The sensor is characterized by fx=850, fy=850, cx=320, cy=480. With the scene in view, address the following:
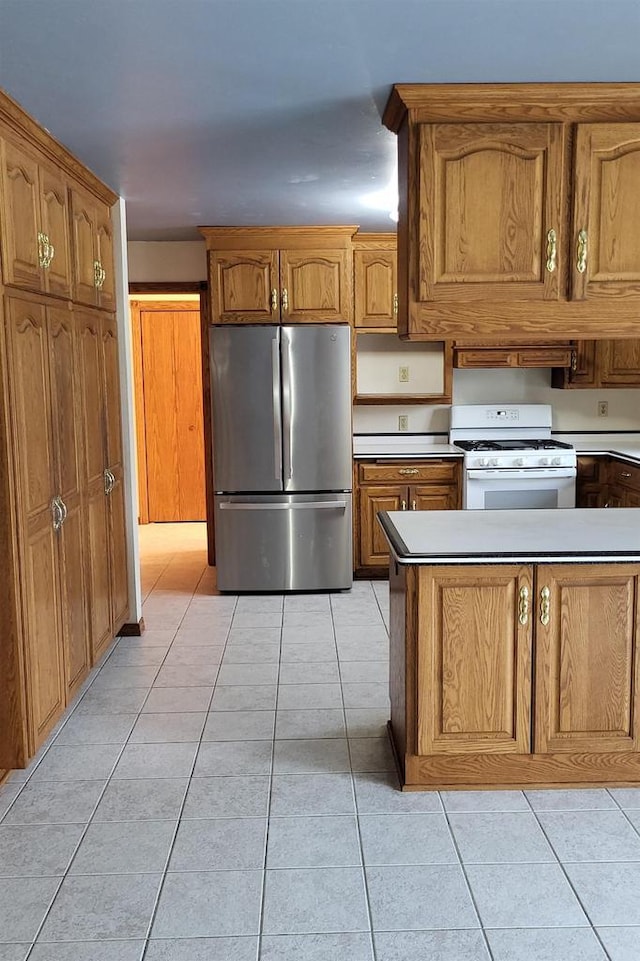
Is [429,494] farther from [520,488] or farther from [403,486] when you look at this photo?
[520,488]

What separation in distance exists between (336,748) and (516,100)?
7.73 ft

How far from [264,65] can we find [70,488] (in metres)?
1.84

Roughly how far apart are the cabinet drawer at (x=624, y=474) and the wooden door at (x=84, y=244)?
3.26 m

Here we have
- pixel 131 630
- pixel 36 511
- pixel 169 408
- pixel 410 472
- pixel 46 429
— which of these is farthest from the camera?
pixel 169 408

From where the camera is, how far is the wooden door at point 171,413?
7.91m

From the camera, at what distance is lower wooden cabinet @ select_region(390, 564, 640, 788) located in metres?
2.74

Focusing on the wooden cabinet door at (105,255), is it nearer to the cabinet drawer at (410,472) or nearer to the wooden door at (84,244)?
the wooden door at (84,244)

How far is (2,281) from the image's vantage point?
273cm

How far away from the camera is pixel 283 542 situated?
211 inches

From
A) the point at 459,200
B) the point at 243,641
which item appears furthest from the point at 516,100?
the point at 243,641

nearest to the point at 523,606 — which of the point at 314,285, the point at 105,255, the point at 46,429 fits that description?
the point at 46,429

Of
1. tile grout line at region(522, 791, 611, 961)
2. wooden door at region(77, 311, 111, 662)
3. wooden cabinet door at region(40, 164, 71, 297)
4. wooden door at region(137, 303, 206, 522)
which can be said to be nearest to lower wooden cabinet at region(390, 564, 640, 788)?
tile grout line at region(522, 791, 611, 961)

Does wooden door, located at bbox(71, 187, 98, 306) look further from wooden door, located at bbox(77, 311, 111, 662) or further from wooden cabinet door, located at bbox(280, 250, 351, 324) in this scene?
wooden cabinet door, located at bbox(280, 250, 351, 324)

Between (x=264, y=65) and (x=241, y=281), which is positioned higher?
(x=264, y=65)
